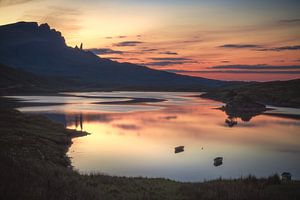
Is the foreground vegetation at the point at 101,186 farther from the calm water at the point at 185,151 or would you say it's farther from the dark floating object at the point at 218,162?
the dark floating object at the point at 218,162

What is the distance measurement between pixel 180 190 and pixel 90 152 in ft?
70.0

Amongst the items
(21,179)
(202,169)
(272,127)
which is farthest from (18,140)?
(272,127)

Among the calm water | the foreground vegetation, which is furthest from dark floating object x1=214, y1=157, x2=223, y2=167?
the foreground vegetation

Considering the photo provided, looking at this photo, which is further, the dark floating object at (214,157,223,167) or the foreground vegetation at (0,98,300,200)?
the dark floating object at (214,157,223,167)

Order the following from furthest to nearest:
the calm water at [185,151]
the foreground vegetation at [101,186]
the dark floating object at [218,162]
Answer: the dark floating object at [218,162] → the calm water at [185,151] → the foreground vegetation at [101,186]

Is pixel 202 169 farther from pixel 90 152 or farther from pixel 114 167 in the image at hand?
pixel 90 152

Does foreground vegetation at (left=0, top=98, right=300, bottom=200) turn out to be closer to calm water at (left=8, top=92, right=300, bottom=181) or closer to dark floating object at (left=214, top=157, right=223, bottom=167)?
calm water at (left=8, top=92, right=300, bottom=181)

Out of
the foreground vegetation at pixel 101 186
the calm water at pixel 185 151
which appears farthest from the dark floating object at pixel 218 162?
the foreground vegetation at pixel 101 186

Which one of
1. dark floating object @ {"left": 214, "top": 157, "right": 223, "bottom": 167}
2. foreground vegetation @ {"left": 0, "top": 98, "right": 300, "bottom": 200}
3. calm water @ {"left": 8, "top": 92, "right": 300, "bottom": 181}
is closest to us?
foreground vegetation @ {"left": 0, "top": 98, "right": 300, "bottom": 200}

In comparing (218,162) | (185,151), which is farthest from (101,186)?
(185,151)

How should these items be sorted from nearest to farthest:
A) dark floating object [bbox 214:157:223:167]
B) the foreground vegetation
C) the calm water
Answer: the foreground vegetation → the calm water → dark floating object [bbox 214:157:223:167]

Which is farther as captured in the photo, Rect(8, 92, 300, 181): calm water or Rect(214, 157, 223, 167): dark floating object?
Rect(214, 157, 223, 167): dark floating object

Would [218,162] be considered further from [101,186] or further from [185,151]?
[101,186]

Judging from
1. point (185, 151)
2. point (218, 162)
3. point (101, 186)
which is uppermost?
point (185, 151)
